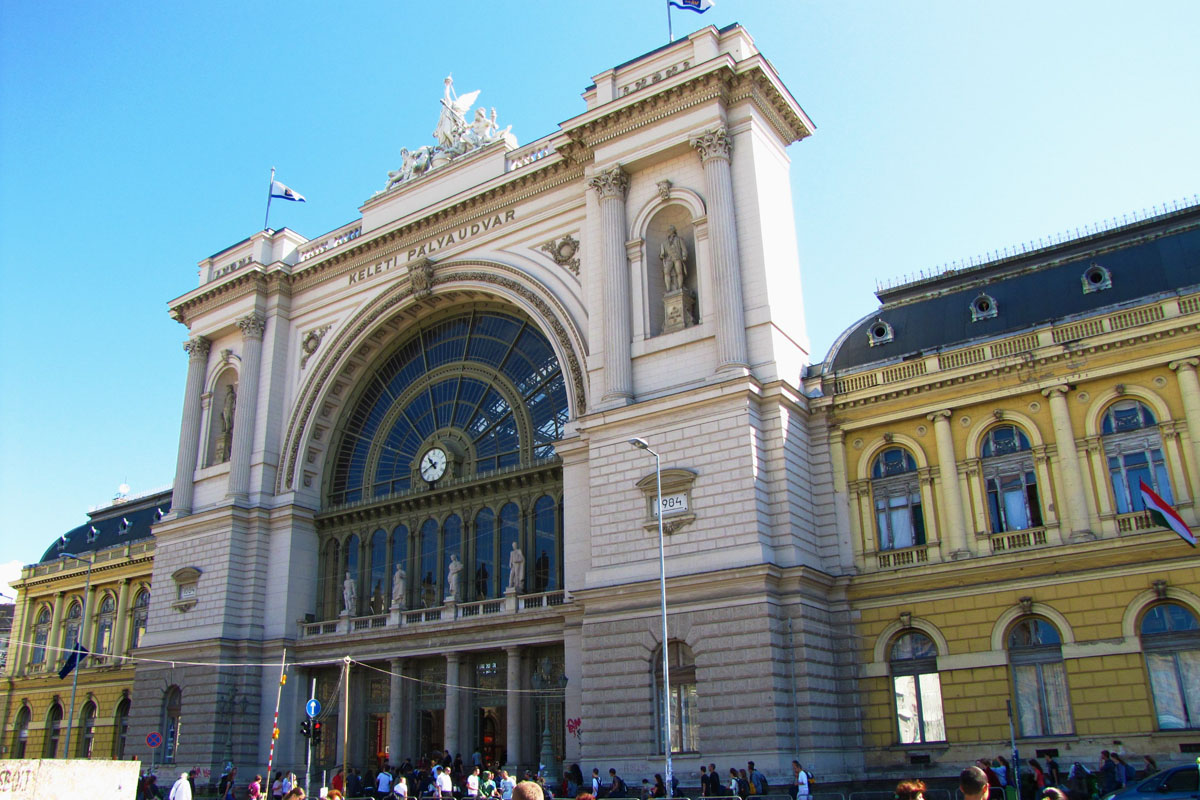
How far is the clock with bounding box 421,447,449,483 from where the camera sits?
45.2m

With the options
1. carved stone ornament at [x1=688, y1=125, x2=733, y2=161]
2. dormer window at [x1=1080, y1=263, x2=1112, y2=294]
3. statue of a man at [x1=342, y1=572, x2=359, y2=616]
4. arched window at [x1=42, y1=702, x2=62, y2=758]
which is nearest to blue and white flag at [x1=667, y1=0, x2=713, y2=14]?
carved stone ornament at [x1=688, y1=125, x2=733, y2=161]

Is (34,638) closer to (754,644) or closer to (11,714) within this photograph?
(11,714)

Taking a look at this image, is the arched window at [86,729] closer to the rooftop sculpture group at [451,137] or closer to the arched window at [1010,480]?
the rooftop sculpture group at [451,137]

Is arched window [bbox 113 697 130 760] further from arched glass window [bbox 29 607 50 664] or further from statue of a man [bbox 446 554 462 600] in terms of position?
statue of a man [bbox 446 554 462 600]

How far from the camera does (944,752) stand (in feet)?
101

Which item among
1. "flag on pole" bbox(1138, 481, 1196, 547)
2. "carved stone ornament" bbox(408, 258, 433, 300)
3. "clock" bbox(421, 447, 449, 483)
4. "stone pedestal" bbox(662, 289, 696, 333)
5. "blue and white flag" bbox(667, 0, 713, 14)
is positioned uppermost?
"blue and white flag" bbox(667, 0, 713, 14)

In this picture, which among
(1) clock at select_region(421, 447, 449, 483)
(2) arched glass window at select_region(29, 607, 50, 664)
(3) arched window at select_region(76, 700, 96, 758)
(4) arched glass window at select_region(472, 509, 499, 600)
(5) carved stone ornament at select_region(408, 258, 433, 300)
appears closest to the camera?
(4) arched glass window at select_region(472, 509, 499, 600)

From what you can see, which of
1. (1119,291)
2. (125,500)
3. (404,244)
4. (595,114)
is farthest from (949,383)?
(125,500)

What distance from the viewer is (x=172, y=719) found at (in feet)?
152

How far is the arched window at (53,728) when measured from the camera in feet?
191

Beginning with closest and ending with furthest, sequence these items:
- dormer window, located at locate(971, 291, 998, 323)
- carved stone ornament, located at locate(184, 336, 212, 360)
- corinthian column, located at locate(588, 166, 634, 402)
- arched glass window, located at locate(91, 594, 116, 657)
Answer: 1. dormer window, located at locate(971, 291, 998, 323)
2. corinthian column, located at locate(588, 166, 634, 402)
3. carved stone ornament, located at locate(184, 336, 212, 360)
4. arched glass window, located at locate(91, 594, 116, 657)

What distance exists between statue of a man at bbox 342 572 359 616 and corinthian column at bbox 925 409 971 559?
25411 millimetres

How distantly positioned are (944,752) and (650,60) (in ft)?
86.7

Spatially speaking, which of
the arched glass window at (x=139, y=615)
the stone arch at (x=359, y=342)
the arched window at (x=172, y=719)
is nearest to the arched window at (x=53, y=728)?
the arched glass window at (x=139, y=615)
